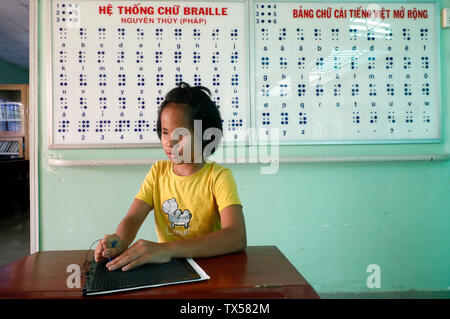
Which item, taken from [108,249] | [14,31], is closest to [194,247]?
[108,249]

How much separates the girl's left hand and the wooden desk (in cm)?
8

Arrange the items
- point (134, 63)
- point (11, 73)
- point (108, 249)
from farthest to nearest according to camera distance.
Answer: point (11, 73), point (134, 63), point (108, 249)

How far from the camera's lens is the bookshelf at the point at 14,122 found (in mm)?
5746

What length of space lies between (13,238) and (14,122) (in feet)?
11.3

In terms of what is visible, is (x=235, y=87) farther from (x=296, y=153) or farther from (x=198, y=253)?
(x=198, y=253)

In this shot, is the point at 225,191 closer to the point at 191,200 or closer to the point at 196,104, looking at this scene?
the point at 191,200

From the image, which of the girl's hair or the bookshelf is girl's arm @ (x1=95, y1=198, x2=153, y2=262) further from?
the bookshelf

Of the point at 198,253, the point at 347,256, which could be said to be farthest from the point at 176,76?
the point at 347,256

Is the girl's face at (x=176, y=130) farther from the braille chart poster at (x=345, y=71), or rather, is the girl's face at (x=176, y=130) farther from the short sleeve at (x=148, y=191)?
the braille chart poster at (x=345, y=71)

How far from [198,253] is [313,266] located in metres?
1.37

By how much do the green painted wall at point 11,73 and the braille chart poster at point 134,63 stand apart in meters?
5.71

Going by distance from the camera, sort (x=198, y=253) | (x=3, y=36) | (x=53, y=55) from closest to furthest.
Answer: (x=198, y=253) < (x=53, y=55) < (x=3, y=36)

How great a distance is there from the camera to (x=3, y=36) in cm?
482

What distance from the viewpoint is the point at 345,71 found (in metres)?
1.94
